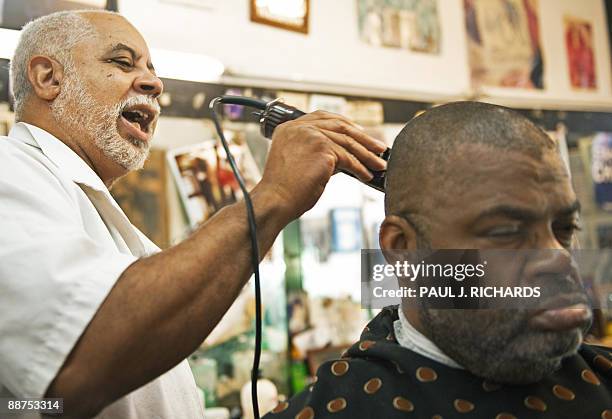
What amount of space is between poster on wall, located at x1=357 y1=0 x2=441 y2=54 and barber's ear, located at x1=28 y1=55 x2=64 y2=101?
177cm

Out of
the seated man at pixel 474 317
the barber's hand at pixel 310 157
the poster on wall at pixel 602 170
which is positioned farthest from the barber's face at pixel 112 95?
the poster on wall at pixel 602 170

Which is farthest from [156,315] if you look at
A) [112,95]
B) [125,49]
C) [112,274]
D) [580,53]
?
[580,53]

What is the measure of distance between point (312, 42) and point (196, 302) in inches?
80.8

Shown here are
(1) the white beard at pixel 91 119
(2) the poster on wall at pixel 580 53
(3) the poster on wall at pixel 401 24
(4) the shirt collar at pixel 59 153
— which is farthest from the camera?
(2) the poster on wall at pixel 580 53

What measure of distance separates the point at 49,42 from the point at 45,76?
0.10m

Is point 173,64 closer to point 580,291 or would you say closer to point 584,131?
point 580,291

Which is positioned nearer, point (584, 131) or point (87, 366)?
point (87, 366)

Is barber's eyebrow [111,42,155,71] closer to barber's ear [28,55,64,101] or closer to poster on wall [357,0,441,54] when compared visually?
barber's ear [28,55,64,101]

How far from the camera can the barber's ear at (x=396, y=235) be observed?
0.98 meters

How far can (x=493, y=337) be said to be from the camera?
89 cm

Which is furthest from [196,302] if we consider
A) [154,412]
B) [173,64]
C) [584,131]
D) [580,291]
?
[584,131]

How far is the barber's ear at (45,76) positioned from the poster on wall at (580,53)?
3.13 meters

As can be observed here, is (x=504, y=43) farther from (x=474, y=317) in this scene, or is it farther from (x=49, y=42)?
(x=474, y=317)

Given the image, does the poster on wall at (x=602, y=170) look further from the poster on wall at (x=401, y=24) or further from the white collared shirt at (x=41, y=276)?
the white collared shirt at (x=41, y=276)
